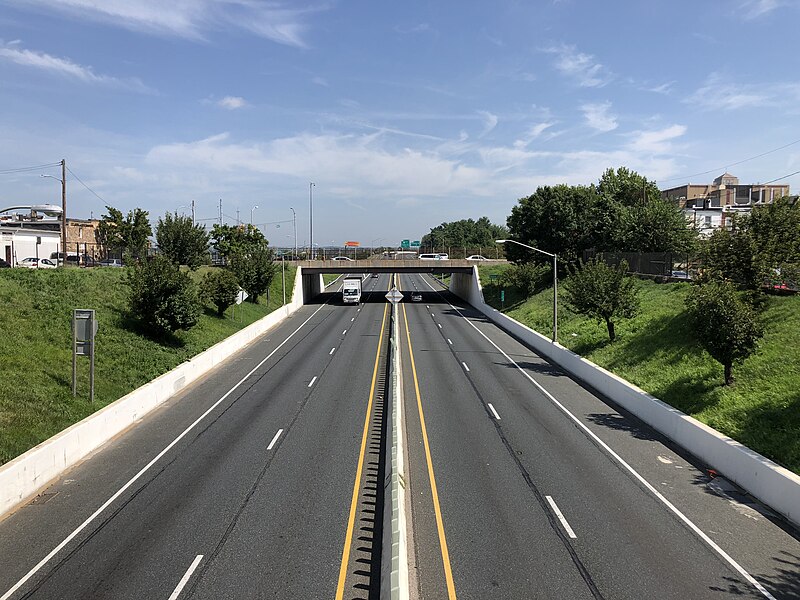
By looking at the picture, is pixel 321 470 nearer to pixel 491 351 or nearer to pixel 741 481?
pixel 741 481

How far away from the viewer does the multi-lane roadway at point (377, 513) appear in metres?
10.4

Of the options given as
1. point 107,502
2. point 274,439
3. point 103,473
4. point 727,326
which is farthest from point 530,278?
point 107,502

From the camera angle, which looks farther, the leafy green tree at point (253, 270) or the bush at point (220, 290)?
the leafy green tree at point (253, 270)

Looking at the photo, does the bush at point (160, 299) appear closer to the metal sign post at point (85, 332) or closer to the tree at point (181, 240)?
the metal sign post at point (85, 332)

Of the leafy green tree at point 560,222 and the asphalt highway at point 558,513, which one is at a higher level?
the leafy green tree at point 560,222

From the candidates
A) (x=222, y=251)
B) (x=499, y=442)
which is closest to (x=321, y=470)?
(x=499, y=442)

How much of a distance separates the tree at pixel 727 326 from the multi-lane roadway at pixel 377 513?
13.0ft

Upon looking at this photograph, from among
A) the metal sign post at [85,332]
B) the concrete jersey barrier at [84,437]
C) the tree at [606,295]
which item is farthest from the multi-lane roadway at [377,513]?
the tree at [606,295]

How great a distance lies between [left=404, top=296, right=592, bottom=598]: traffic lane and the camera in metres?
10.2

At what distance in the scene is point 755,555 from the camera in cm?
1161

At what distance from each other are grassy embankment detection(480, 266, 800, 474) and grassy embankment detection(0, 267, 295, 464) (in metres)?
21.3

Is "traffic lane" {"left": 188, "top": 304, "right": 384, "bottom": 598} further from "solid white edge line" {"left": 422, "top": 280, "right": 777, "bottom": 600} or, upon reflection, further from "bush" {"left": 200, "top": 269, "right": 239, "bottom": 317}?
"bush" {"left": 200, "top": 269, "right": 239, "bottom": 317}

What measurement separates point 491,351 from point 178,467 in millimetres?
25697

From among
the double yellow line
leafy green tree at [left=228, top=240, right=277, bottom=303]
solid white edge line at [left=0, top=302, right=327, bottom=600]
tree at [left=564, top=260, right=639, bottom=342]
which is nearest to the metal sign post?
solid white edge line at [left=0, top=302, right=327, bottom=600]
